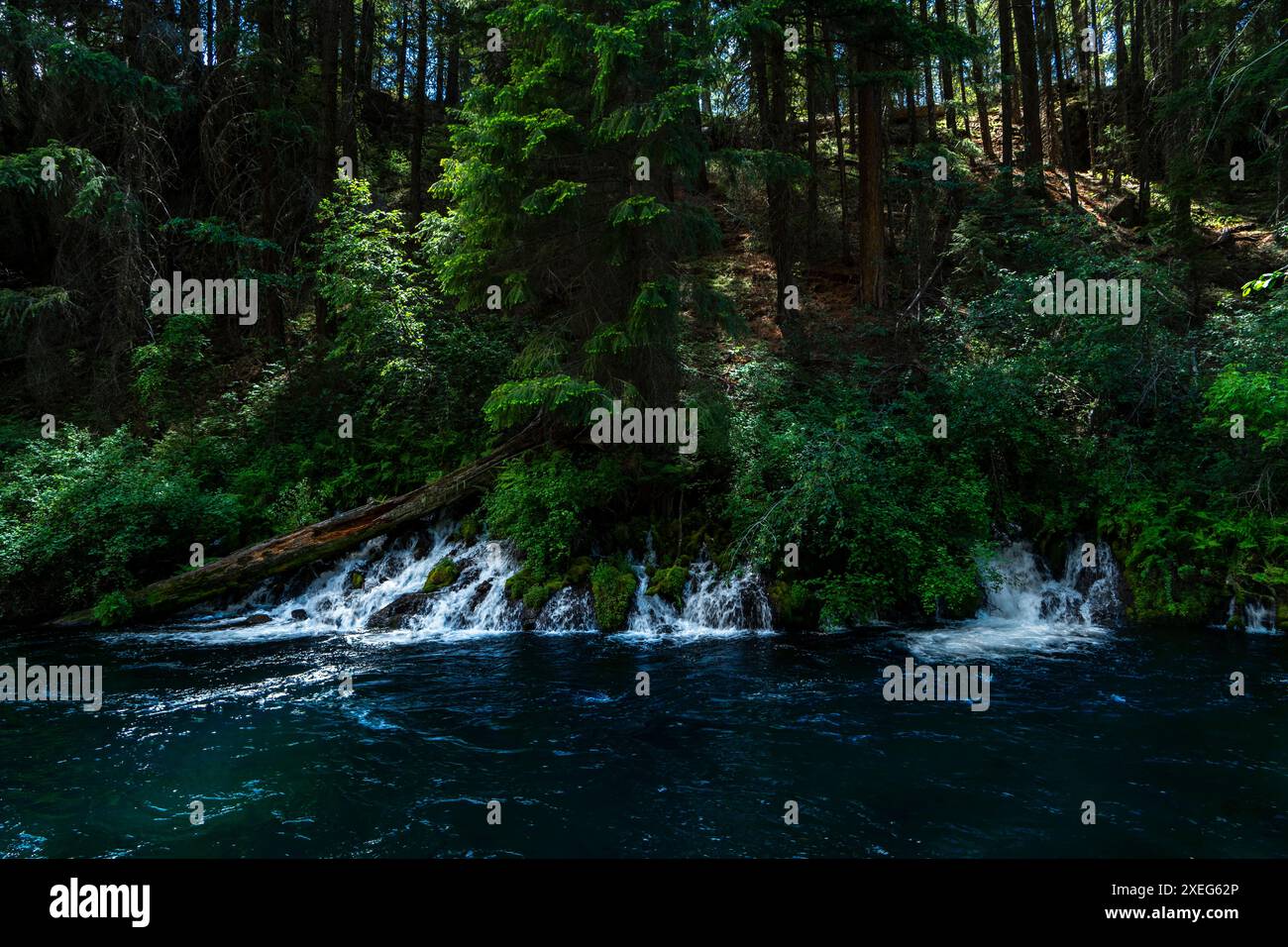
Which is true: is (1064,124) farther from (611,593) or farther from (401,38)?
(401,38)

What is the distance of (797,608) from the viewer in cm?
1143

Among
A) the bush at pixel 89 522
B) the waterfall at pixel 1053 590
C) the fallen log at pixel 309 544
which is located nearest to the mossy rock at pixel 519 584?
the fallen log at pixel 309 544

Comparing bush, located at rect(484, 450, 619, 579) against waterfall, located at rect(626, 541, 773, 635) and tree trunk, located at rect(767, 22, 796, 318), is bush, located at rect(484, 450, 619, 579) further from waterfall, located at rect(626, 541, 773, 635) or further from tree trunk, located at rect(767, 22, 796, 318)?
tree trunk, located at rect(767, 22, 796, 318)

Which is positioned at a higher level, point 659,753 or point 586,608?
point 586,608

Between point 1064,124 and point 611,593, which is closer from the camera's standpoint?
point 611,593

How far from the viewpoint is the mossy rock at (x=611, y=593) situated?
11.7 m

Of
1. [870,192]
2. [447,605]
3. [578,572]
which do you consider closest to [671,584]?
[578,572]

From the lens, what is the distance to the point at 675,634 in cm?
1134

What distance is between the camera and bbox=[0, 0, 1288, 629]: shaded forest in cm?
1141

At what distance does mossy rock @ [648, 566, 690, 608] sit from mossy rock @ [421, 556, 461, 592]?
11.7 ft

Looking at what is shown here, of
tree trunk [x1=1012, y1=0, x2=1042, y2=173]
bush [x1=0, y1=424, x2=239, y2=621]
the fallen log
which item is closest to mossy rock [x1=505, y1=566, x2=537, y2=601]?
the fallen log

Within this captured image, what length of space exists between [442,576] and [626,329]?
17.8ft

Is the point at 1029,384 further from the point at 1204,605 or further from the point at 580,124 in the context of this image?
the point at 580,124
